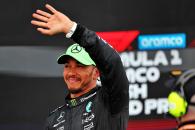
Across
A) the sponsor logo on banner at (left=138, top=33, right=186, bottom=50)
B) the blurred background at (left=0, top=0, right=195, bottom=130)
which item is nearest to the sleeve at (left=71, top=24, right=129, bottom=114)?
the blurred background at (left=0, top=0, right=195, bottom=130)

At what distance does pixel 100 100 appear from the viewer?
10.2ft

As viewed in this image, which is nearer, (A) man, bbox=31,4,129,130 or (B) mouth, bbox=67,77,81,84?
(A) man, bbox=31,4,129,130

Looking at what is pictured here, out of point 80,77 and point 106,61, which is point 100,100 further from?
point 106,61

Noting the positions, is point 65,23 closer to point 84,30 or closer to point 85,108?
point 84,30

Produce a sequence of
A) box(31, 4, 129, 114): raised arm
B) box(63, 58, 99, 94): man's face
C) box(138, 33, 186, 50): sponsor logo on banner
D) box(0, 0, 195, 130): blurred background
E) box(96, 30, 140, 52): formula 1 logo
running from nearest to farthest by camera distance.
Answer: box(31, 4, 129, 114): raised arm → box(63, 58, 99, 94): man's face → box(0, 0, 195, 130): blurred background → box(96, 30, 140, 52): formula 1 logo → box(138, 33, 186, 50): sponsor logo on banner

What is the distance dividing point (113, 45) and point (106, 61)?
6.25 feet

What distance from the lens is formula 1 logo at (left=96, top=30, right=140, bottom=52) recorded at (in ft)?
15.5

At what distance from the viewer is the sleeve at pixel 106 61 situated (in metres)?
2.86

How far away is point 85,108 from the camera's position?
3148 millimetres

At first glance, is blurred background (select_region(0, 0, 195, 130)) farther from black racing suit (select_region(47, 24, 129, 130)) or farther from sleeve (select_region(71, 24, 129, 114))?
sleeve (select_region(71, 24, 129, 114))

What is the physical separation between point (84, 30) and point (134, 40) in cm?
194

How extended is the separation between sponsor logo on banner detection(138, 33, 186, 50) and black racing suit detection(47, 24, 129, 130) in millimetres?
1678

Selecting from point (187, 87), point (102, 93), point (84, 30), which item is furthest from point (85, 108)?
point (187, 87)

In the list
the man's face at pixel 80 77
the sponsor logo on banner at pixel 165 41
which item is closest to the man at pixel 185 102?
the man's face at pixel 80 77
